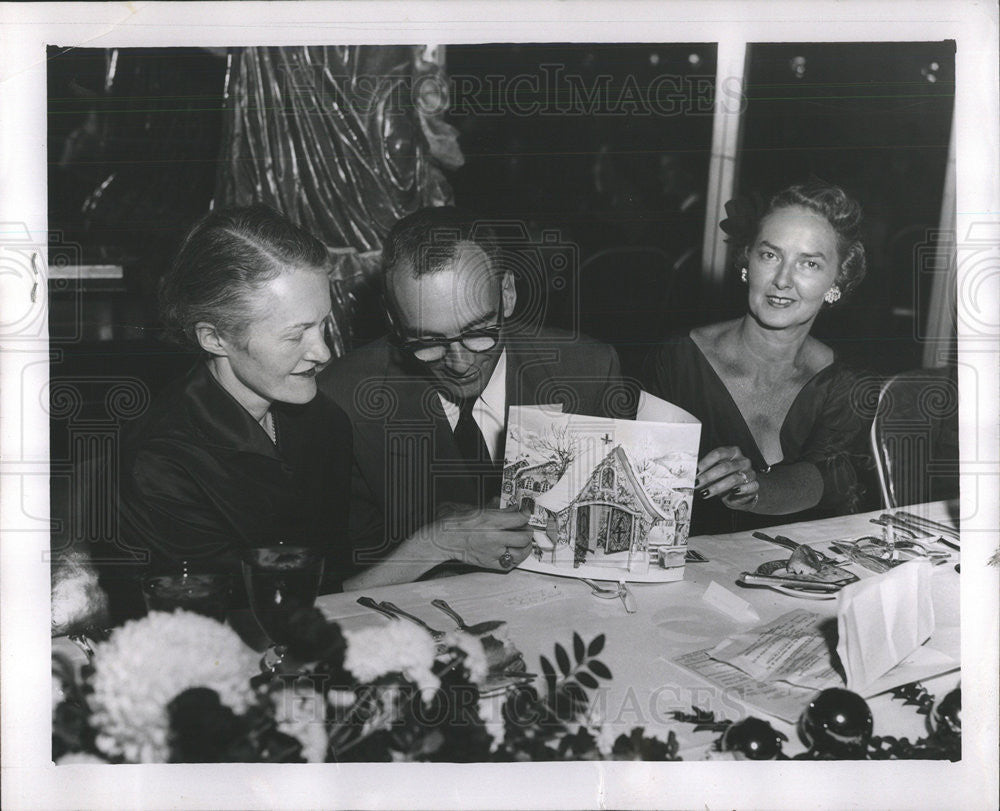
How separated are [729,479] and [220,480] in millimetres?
920

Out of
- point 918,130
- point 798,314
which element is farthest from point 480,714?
point 918,130

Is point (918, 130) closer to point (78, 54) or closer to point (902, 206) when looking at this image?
point (902, 206)

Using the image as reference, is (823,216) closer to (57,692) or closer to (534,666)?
(534,666)

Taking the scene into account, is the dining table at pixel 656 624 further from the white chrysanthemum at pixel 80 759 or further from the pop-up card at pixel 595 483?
the white chrysanthemum at pixel 80 759

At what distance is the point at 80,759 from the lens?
1.65 metres

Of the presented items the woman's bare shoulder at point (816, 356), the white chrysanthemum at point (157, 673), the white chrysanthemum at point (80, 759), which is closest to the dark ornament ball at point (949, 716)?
the woman's bare shoulder at point (816, 356)

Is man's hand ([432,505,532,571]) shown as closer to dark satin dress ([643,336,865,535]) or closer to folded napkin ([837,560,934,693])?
dark satin dress ([643,336,865,535])

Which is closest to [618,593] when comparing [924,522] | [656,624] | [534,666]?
[656,624]

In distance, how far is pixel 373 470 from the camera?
1.67 metres

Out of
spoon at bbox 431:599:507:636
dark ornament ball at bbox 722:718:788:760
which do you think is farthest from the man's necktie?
dark ornament ball at bbox 722:718:788:760

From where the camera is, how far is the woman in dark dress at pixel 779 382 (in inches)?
65.6

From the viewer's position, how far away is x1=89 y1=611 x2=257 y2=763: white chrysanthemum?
159 cm

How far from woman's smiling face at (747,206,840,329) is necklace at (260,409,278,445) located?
0.89 meters

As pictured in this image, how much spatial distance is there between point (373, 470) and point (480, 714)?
0.47 metres
